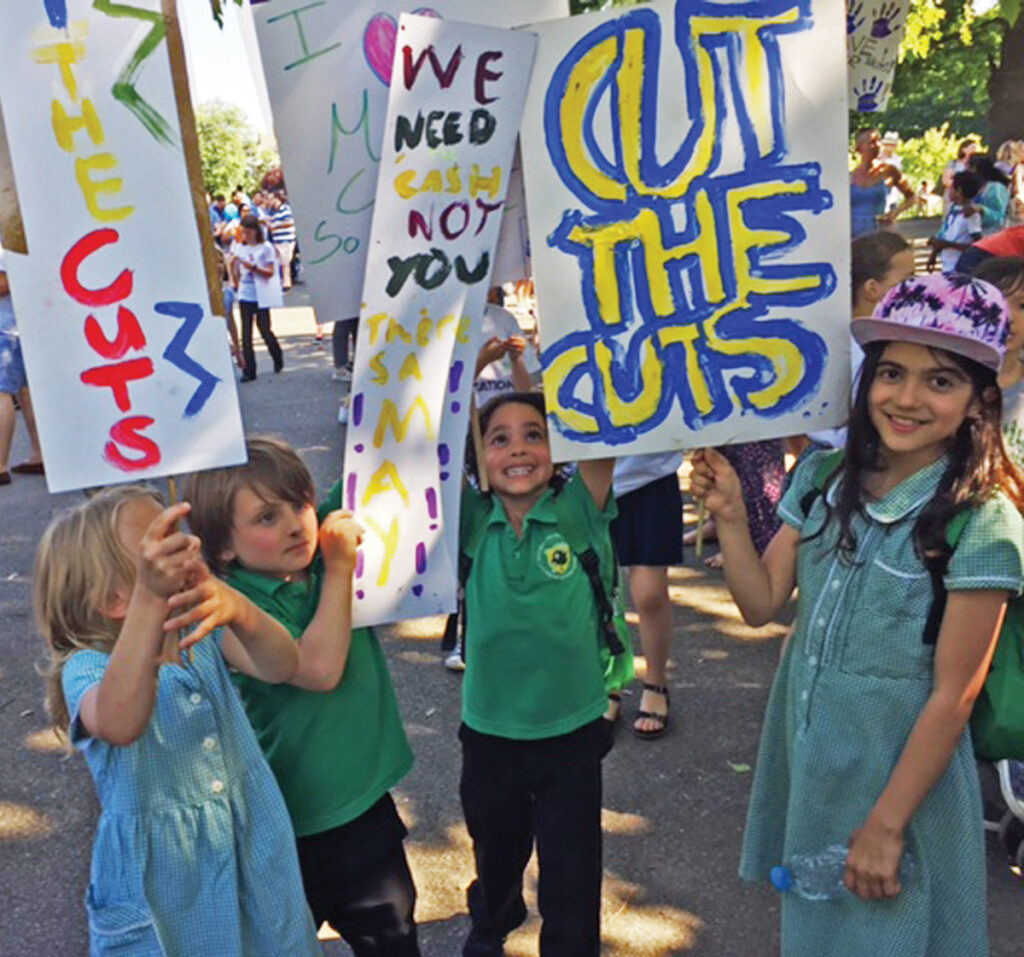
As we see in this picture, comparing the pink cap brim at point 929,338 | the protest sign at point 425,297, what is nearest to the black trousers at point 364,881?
the protest sign at point 425,297

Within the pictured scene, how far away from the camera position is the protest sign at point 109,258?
59.0 inches

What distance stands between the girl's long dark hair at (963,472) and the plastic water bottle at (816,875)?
0.53 m

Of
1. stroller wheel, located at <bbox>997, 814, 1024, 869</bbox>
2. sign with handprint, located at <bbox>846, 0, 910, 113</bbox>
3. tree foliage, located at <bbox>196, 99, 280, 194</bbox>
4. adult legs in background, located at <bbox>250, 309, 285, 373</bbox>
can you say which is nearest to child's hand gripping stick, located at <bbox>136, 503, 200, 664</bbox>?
stroller wheel, located at <bbox>997, 814, 1024, 869</bbox>

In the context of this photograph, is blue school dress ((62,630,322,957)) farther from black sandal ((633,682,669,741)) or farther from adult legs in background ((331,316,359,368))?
adult legs in background ((331,316,359,368))

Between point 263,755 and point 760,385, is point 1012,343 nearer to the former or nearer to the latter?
point 760,385

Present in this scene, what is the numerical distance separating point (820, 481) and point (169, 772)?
1.23 metres

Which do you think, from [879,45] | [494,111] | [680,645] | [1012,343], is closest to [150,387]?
[494,111]

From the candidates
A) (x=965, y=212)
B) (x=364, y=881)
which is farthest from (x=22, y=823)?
(x=965, y=212)

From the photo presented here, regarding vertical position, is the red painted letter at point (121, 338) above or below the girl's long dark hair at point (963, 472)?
above

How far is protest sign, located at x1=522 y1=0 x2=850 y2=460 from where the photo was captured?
1.74 metres

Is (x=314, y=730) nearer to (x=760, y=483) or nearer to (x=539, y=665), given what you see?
(x=539, y=665)

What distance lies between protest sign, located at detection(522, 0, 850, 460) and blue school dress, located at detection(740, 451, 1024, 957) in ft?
0.78

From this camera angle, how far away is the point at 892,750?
71.1 inches

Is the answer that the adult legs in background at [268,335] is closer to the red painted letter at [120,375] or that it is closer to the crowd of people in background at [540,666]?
the crowd of people in background at [540,666]
